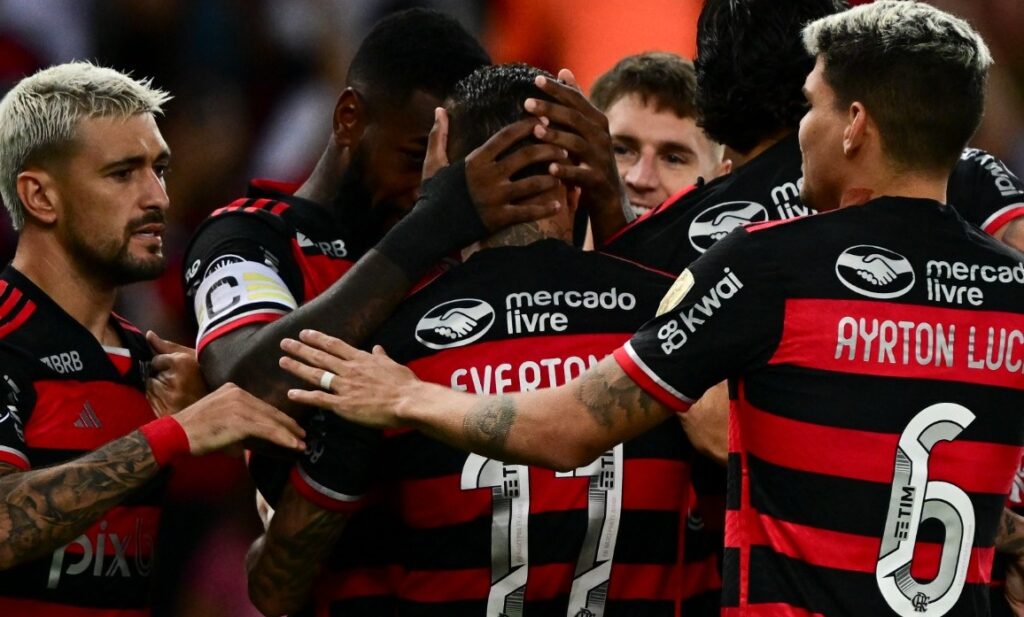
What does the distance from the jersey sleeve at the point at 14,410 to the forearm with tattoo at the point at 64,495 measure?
1.7 inches

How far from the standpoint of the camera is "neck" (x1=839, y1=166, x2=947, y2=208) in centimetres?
288

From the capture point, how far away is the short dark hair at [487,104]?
3.36 m

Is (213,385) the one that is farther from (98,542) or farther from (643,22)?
(643,22)

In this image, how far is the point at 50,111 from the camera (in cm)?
377

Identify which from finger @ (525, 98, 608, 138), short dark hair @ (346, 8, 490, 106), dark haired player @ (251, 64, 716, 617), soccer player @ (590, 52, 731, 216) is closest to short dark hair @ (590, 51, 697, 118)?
soccer player @ (590, 52, 731, 216)

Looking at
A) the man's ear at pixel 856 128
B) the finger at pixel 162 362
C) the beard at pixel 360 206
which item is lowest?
the finger at pixel 162 362

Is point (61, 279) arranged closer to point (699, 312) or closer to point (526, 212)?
point (526, 212)

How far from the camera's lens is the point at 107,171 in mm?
3787

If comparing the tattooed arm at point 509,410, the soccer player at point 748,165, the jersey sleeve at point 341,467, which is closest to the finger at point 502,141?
the soccer player at point 748,165

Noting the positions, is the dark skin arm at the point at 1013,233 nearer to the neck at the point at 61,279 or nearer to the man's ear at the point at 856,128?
the man's ear at the point at 856,128

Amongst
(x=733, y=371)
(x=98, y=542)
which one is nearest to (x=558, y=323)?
(x=733, y=371)

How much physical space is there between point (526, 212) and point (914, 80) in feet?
3.01

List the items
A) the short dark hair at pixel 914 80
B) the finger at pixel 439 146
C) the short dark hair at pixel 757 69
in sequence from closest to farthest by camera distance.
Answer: the short dark hair at pixel 914 80
the finger at pixel 439 146
the short dark hair at pixel 757 69

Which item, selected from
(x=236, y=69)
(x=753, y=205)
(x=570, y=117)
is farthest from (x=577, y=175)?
(x=236, y=69)
